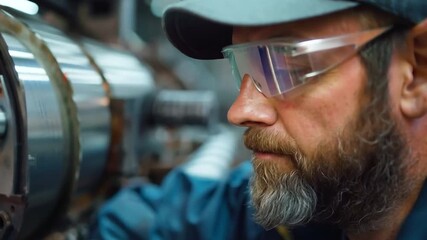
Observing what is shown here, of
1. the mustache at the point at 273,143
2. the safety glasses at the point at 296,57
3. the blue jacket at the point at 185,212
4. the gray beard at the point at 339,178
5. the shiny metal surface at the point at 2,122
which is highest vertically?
the safety glasses at the point at 296,57

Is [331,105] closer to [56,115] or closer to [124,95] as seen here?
[56,115]

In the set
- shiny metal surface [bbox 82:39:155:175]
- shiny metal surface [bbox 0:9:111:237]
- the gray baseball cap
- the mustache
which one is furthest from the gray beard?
shiny metal surface [bbox 82:39:155:175]

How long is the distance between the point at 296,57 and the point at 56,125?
29cm

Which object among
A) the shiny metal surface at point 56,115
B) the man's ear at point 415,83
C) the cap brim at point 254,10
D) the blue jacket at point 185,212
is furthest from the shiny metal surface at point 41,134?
the man's ear at point 415,83

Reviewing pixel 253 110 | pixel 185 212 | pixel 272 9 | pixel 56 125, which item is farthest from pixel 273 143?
pixel 185 212

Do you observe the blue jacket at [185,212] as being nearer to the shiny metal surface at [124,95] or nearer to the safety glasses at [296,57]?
the shiny metal surface at [124,95]

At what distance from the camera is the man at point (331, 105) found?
1.79 feet

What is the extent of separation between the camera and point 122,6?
1.11 m

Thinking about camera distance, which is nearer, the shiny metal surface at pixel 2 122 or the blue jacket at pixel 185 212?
the shiny metal surface at pixel 2 122

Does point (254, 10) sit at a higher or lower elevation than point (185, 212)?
higher

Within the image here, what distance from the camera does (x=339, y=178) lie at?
0.60 meters

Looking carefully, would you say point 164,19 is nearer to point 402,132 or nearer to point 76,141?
point 76,141

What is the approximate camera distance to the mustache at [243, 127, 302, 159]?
1.92 ft

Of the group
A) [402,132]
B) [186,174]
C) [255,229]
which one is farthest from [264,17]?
[186,174]
